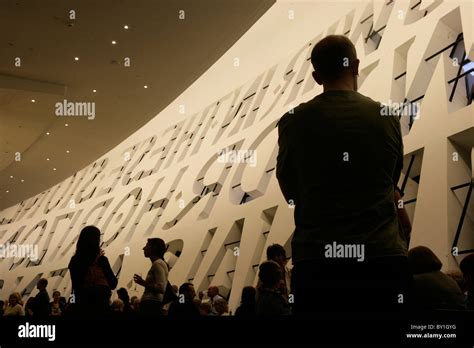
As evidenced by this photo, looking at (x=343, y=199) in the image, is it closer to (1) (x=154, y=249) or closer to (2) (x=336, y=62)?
(2) (x=336, y=62)

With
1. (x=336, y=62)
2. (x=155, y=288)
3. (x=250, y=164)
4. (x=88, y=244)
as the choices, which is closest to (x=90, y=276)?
(x=88, y=244)

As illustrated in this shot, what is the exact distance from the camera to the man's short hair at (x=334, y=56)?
1808mm

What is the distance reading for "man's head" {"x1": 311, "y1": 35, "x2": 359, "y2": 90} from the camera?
1809 millimetres

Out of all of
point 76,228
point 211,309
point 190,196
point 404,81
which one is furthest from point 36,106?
point 404,81

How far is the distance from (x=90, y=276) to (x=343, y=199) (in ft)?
11.7

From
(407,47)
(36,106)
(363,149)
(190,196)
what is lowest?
(363,149)

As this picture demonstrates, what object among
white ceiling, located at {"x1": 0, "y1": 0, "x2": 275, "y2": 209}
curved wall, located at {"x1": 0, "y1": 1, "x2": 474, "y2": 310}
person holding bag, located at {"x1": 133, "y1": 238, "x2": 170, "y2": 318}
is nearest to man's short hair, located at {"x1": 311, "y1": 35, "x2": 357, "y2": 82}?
person holding bag, located at {"x1": 133, "y1": 238, "x2": 170, "y2": 318}

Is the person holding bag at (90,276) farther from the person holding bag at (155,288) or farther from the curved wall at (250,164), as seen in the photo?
the curved wall at (250,164)

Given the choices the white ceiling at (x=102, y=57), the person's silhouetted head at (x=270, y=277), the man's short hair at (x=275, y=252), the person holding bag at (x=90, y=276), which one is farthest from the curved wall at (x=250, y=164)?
the person holding bag at (x=90, y=276)

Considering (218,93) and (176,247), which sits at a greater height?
(218,93)

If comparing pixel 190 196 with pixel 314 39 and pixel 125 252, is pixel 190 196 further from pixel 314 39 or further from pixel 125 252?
pixel 314 39

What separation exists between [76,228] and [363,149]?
23035 mm

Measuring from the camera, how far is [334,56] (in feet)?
5.95

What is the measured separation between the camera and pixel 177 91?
17.5 meters
